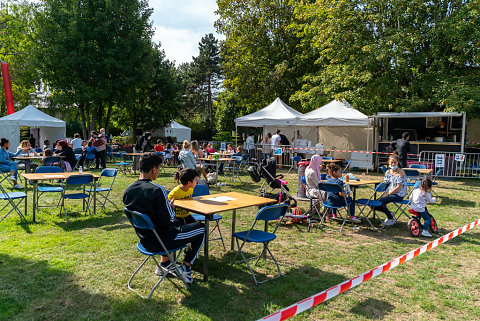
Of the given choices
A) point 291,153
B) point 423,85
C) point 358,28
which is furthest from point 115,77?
point 423,85

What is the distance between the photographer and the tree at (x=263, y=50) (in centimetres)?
2036

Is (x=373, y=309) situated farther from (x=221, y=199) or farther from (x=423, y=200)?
(x=423, y=200)

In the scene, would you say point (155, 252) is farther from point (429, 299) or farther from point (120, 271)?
point (429, 299)

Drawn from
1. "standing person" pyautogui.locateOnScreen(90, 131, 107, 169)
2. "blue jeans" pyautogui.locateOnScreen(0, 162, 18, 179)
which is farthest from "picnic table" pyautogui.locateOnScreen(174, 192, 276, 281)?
"standing person" pyautogui.locateOnScreen(90, 131, 107, 169)

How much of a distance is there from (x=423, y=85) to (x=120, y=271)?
13.6 m

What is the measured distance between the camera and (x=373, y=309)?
3289mm

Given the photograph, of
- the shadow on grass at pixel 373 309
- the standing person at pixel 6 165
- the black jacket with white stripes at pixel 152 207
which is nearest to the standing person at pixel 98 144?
the standing person at pixel 6 165

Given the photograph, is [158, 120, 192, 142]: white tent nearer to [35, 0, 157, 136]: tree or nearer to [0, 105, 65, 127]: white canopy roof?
[35, 0, 157, 136]: tree

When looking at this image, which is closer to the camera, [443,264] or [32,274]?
[32,274]

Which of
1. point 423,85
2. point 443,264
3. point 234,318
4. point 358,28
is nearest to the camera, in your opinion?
point 234,318

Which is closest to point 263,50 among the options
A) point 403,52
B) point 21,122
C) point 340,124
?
point 403,52

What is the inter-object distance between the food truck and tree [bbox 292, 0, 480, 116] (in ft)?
1.75

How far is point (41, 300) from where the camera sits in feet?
10.9

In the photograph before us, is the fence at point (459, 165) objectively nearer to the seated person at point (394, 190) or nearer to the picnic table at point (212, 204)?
the seated person at point (394, 190)
